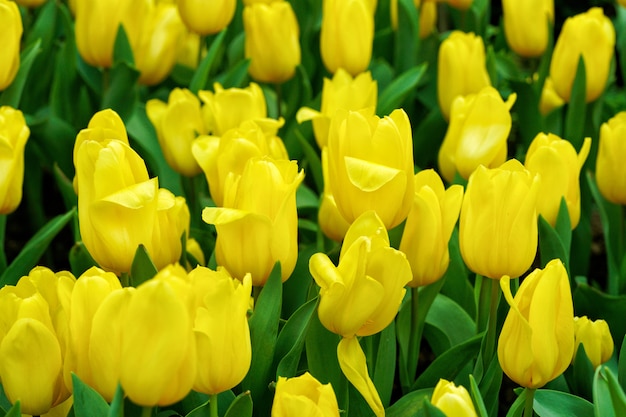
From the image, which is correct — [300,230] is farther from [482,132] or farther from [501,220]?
[501,220]

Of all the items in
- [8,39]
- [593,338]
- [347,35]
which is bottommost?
[593,338]

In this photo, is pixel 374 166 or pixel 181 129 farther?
pixel 181 129

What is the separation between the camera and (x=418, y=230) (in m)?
1.32

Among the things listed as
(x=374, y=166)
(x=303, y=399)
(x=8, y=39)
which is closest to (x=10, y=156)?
(x=8, y=39)

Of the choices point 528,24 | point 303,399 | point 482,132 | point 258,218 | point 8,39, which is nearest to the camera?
point 303,399

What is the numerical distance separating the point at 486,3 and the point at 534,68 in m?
0.25

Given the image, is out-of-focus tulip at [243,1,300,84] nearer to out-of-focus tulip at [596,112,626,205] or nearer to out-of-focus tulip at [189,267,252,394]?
out-of-focus tulip at [596,112,626,205]

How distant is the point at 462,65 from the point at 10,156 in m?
0.94

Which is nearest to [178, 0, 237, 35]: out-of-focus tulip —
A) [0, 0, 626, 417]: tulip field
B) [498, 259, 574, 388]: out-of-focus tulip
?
[0, 0, 626, 417]: tulip field

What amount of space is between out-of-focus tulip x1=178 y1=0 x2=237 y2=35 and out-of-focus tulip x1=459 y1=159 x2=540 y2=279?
925mm

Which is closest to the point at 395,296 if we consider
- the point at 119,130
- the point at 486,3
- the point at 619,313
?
the point at 119,130

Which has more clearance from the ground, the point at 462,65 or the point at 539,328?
the point at 539,328

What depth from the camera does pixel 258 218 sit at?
1.22m

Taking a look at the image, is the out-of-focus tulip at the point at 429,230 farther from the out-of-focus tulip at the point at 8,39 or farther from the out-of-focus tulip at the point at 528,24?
the out-of-focus tulip at the point at 528,24
